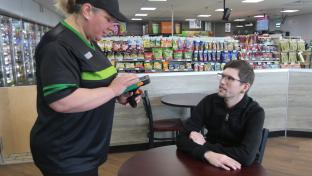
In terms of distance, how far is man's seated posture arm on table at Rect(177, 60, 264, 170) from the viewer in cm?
149

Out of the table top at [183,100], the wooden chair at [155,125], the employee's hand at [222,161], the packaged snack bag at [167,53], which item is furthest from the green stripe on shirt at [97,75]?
the packaged snack bag at [167,53]

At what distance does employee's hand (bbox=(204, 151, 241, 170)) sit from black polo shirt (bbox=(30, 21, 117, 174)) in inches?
22.3

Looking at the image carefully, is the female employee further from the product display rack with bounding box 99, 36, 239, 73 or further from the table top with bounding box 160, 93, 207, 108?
the product display rack with bounding box 99, 36, 239, 73

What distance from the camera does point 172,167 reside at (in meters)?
1.42

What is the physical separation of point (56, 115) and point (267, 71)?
3810mm

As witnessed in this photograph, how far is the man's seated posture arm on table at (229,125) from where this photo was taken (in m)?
1.49

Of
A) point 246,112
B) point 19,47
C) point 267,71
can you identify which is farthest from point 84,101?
point 19,47

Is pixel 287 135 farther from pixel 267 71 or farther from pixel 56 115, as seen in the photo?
pixel 56 115

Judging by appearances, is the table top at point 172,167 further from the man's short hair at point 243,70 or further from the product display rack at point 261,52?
the product display rack at point 261,52

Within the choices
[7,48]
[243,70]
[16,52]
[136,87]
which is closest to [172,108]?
[243,70]

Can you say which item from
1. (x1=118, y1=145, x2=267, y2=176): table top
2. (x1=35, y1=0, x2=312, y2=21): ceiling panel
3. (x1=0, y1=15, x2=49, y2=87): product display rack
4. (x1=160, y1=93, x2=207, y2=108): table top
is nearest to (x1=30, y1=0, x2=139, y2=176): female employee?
(x1=118, y1=145, x2=267, y2=176): table top

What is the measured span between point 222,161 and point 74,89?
81cm

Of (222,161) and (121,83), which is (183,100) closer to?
(222,161)

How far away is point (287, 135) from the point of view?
4.48 meters
